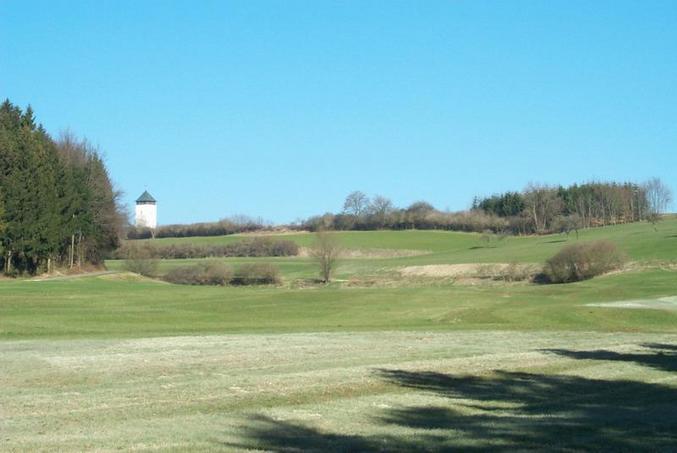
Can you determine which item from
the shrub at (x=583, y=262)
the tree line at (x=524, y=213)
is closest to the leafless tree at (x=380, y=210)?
the tree line at (x=524, y=213)

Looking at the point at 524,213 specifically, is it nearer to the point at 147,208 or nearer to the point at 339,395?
the point at 147,208

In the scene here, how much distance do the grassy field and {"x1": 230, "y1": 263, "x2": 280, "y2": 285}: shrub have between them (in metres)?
35.4

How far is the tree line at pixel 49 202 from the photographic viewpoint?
253 feet

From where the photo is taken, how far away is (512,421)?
47.6ft

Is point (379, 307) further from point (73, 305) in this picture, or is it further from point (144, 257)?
point (144, 257)

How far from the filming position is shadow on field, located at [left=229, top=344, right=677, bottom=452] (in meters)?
12.3

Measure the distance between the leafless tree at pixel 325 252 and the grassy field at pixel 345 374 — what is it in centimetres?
3344

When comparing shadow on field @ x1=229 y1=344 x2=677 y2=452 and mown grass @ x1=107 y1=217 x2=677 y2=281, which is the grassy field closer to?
shadow on field @ x1=229 y1=344 x2=677 y2=452

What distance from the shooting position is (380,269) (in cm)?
10050

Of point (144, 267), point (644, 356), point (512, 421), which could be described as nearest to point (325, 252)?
point (144, 267)

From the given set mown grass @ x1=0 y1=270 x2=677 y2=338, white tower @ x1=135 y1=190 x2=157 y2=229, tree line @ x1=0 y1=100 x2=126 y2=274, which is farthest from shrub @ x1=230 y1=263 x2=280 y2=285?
white tower @ x1=135 y1=190 x2=157 y2=229

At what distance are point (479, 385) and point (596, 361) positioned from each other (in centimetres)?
593

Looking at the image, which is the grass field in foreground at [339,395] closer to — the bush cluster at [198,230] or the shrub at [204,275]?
the shrub at [204,275]

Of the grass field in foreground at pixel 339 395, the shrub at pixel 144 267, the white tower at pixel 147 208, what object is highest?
the white tower at pixel 147 208
